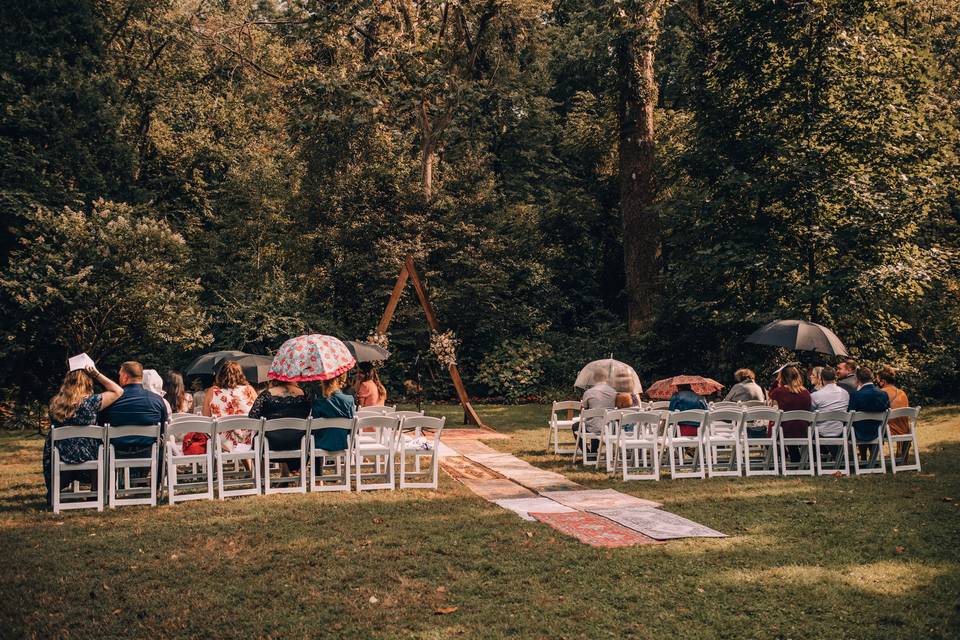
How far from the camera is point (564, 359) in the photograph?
1057 inches

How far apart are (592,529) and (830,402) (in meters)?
5.33

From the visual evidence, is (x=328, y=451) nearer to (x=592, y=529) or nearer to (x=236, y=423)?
(x=236, y=423)

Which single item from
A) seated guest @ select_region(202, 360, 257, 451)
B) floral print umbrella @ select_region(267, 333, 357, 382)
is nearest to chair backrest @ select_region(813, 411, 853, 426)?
floral print umbrella @ select_region(267, 333, 357, 382)

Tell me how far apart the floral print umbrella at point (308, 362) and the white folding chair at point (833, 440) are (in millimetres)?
6142

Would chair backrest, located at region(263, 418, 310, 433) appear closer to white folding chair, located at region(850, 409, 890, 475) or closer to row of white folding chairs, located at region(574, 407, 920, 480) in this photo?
row of white folding chairs, located at region(574, 407, 920, 480)

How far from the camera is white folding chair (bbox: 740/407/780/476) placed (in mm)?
10703

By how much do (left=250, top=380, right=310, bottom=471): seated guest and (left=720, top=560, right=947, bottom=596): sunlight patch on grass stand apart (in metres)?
5.47

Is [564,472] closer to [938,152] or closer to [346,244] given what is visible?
A: [938,152]

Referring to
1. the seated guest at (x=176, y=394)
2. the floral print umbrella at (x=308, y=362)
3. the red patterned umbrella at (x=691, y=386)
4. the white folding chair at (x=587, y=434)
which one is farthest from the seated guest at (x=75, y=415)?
the red patterned umbrella at (x=691, y=386)

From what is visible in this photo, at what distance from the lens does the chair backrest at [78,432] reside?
27.7 feet

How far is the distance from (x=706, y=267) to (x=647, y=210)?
147 inches

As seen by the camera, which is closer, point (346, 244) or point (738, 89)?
point (738, 89)

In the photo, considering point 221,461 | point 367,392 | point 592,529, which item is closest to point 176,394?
point 367,392

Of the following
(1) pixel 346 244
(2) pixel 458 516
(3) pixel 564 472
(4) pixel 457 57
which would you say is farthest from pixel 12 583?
(4) pixel 457 57
